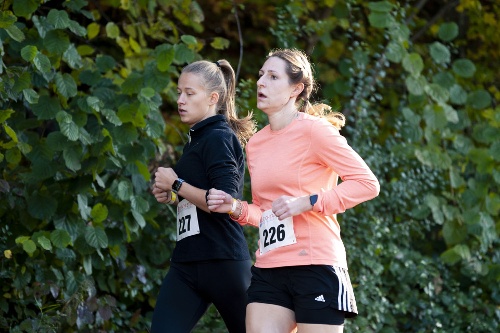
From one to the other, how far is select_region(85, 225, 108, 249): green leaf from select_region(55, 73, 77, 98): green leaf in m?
0.80

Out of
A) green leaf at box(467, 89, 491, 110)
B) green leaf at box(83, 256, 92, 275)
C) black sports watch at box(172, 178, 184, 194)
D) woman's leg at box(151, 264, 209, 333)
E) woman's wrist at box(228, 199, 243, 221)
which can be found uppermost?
green leaf at box(467, 89, 491, 110)

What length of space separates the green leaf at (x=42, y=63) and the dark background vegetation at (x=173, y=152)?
19 mm

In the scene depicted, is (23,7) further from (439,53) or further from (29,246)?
(439,53)

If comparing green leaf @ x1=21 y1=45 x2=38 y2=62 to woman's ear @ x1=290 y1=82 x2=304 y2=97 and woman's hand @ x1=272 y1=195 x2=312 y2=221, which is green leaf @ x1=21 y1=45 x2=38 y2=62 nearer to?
woman's ear @ x1=290 y1=82 x2=304 y2=97

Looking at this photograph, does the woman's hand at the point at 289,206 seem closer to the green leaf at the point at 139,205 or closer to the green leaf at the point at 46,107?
the green leaf at the point at 139,205

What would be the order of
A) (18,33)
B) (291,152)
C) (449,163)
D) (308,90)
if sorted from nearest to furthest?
1. (291,152)
2. (308,90)
3. (18,33)
4. (449,163)

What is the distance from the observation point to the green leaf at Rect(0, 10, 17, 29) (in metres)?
4.89

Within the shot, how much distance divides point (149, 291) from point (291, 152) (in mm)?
2640

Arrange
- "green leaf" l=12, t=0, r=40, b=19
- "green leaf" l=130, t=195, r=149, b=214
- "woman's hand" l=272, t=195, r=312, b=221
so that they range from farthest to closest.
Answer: "green leaf" l=130, t=195, r=149, b=214, "green leaf" l=12, t=0, r=40, b=19, "woman's hand" l=272, t=195, r=312, b=221

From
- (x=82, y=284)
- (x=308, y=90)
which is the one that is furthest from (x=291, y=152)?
(x=82, y=284)

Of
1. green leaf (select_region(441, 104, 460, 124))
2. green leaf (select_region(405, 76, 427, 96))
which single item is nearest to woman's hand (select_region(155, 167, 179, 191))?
green leaf (select_region(405, 76, 427, 96))

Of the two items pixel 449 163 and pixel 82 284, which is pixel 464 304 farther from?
pixel 82 284

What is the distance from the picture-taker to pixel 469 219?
277 inches

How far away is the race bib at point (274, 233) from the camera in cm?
367
